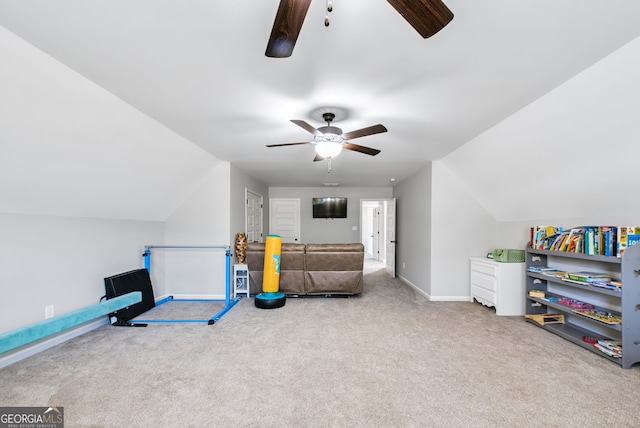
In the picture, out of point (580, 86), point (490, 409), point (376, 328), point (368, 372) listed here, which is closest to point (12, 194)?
point (368, 372)

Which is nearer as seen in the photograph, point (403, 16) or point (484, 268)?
point (403, 16)

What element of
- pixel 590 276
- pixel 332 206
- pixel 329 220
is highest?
pixel 332 206

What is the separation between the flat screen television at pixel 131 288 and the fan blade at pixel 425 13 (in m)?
Answer: 4.08

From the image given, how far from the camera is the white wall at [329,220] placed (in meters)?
7.59

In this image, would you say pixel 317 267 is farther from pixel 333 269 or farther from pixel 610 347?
pixel 610 347

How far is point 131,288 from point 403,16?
14.1 ft

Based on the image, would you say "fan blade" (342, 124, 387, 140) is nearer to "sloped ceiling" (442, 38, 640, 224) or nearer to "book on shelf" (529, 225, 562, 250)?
"sloped ceiling" (442, 38, 640, 224)

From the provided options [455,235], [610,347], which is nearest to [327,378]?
[610,347]

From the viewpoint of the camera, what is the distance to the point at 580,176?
8.83 ft

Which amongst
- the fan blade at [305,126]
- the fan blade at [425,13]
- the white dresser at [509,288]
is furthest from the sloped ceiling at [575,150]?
the fan blade at [305,126]

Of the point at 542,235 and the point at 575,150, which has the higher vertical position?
the point at 575,150

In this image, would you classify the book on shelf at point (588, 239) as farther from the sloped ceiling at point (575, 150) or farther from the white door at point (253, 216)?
the white door at point (253, 216)

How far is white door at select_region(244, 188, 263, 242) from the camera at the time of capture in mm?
5562

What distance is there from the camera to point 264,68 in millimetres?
1923
